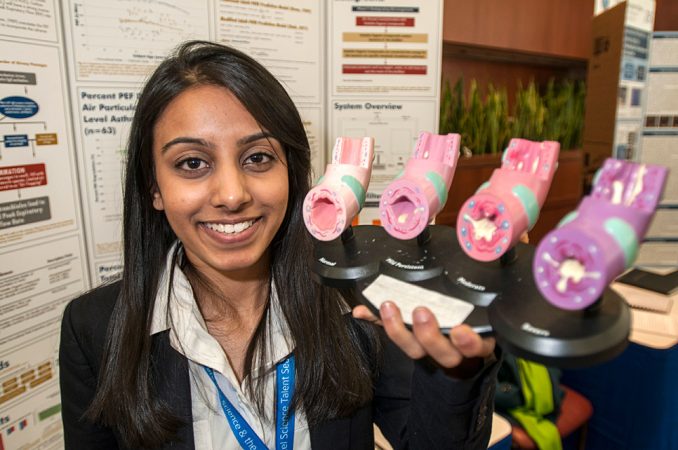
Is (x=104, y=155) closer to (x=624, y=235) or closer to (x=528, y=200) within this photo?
(x=528, y=200)

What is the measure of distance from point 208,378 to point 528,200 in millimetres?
718

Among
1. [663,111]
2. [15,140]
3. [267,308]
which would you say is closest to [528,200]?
[267,308]

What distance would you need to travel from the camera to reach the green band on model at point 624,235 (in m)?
0.48

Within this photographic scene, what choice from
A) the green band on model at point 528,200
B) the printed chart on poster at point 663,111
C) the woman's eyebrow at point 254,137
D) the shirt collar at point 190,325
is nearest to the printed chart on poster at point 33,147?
the shirt collar at point 190,325

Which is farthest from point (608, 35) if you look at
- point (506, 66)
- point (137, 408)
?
point (137, 408)

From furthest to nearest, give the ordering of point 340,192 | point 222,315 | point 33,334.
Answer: point 33,334 < point 222,315 < point 340,192

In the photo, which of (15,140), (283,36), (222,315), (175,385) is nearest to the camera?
(175,385)

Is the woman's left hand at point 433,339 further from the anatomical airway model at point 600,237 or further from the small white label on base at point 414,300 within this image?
the anatomical airway model at point 600,237

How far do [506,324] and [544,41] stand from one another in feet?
9.73

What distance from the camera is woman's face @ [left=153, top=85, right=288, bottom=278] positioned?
2.87 feet

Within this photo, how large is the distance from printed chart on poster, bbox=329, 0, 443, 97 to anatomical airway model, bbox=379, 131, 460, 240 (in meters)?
1.35

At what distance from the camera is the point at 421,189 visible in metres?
0.65

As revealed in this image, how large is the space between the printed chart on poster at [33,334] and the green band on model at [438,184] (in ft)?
4.04

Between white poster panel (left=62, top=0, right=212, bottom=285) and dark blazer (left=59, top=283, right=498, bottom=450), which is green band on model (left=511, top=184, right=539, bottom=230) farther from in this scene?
white poster panel (left=62, top=0, right=212, bottom=285)
